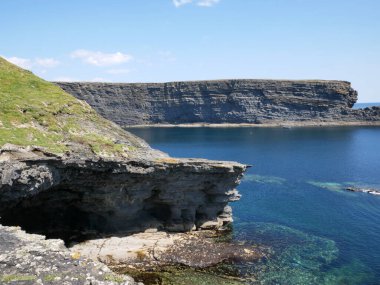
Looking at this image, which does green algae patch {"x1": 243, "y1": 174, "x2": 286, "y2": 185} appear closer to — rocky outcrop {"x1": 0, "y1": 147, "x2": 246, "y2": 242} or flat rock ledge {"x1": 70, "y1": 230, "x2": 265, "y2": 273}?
rocky outcrop {"x1": 0, "y1": 147, "x2": 246, "y2": 242}

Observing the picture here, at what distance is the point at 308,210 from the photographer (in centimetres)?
5281

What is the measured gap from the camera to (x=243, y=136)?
471ft

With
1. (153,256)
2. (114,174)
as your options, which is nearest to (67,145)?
(114,174)

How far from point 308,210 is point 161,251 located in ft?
81.7

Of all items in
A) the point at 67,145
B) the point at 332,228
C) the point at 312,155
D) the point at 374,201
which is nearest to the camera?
the point at 67,145

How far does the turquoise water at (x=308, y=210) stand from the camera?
34322 mm

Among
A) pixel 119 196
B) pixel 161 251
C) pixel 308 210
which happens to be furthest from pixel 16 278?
pixel 308 210

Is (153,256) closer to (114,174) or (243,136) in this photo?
(114,174)

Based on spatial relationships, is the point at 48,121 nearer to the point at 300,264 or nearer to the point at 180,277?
the point at 180,277

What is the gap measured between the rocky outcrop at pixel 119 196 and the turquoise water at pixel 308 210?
17.9ft

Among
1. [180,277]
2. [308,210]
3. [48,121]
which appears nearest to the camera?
[180,277]

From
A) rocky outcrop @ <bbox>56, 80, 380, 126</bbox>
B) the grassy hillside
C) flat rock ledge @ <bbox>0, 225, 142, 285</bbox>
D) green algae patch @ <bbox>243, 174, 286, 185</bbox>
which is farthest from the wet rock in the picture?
rocky outcrop @ <bbox>56, 80, 380, 126</bbox>

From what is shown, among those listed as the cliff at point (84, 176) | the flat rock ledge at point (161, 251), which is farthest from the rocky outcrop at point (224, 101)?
the flat rock ledge at point (161, 251)

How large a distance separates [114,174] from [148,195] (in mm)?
5143
